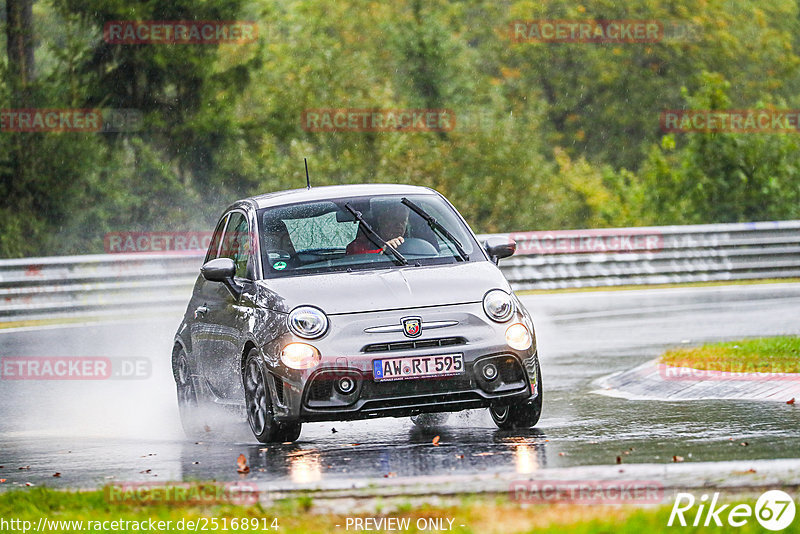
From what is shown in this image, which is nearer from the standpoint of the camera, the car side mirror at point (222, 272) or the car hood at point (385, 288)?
the car hood at point (385, 288)

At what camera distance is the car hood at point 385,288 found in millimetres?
9633

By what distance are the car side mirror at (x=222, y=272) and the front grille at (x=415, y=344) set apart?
55.9 inches

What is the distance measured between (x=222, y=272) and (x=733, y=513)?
16.0ft

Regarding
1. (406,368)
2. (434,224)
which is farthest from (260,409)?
(434,224)

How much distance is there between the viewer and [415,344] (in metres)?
9.52

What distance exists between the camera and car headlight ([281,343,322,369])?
9477mm

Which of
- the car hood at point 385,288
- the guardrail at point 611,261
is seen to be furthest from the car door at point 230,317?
the guardrail at point 611,261

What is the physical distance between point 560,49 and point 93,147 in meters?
33.4

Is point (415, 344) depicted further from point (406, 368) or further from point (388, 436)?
point (388, 436)

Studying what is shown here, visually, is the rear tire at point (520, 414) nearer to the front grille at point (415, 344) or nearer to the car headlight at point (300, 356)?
the front grille at point (415, 344)

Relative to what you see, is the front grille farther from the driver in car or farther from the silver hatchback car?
the driver in car

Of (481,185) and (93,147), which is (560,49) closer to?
(481,185)

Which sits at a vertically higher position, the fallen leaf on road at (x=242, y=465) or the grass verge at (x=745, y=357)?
the fallen leaf on road at (x=242, y=465)

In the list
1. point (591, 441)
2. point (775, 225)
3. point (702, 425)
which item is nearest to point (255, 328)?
point (591, 441)
